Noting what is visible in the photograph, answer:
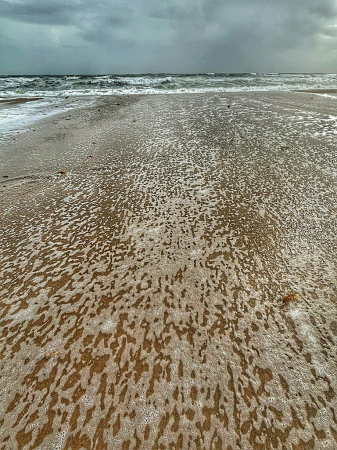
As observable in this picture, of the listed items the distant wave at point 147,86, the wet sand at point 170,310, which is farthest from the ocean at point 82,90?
the wet sand at point 170,310

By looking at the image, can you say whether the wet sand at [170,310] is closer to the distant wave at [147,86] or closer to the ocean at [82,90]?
the ocean at [82,90]

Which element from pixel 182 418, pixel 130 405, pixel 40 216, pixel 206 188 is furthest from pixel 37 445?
pixel 206 188

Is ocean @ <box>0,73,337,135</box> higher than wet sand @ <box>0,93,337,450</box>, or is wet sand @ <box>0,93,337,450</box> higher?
wet sand @ <box>0,93,337,450</box>

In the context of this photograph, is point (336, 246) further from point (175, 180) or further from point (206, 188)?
point (175, 180)

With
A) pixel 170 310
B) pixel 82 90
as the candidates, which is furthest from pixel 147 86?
pixel 170 310

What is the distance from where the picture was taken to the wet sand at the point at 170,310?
2.95ft

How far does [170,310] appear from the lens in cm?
129

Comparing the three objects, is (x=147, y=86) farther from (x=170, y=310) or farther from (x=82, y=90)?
(x=170, y=310)

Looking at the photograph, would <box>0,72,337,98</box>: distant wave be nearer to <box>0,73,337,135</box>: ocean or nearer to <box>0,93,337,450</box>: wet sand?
<box>0,73,337,135</box>: ocean

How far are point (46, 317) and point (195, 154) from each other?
107 inches

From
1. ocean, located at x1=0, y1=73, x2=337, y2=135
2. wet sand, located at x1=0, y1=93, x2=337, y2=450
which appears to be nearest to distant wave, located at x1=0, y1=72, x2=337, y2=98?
ocean, located at x1=0, y1=73, x2=337, y2=135

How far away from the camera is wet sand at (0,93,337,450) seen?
90 cm

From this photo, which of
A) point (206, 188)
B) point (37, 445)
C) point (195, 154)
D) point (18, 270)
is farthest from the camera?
point (195, 154)

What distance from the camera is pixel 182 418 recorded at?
90 cm
